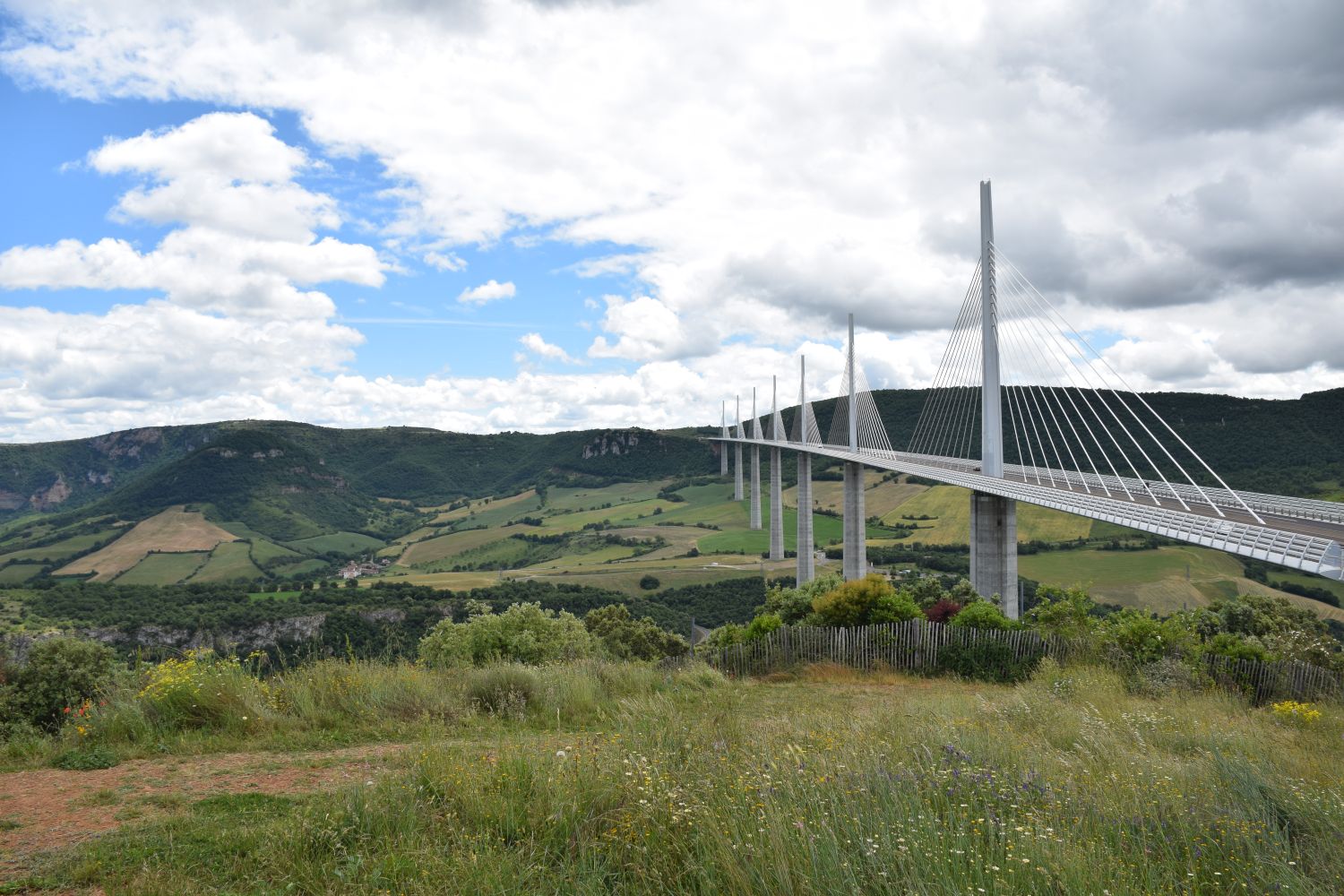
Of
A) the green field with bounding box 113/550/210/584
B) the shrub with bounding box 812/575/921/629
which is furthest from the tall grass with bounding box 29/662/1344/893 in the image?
the green field with bounding box 113/550/210/584

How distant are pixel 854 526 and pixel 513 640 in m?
32.9

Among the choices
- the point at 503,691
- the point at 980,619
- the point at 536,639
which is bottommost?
the point at 536,639

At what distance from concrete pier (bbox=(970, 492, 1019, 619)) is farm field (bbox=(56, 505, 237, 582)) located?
113 metres

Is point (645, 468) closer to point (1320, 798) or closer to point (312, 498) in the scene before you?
point (312, 498)

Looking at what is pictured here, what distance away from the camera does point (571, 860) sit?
A: 184 inches

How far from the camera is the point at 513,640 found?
915 inches

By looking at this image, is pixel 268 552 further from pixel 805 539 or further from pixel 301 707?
pixel 301 707

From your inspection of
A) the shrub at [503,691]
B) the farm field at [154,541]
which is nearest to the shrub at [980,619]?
the shrub at [503,691]

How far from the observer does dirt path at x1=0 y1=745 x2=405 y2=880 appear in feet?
18.0

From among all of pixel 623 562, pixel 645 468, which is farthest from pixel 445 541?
pixel 645 468

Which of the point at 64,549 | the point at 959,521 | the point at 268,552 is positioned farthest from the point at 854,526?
the point at 64,549

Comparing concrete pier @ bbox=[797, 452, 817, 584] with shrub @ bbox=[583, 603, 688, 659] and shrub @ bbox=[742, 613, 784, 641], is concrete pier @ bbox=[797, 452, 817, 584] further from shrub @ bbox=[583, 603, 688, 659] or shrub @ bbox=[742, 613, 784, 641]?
shrub @ bbox=[742, 613, 784, 641]

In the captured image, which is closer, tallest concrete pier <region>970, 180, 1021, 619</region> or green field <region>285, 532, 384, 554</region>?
tallest concrete pier <region>970, 180, 1021, 619</region>

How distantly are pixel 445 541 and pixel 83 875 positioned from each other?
129m
